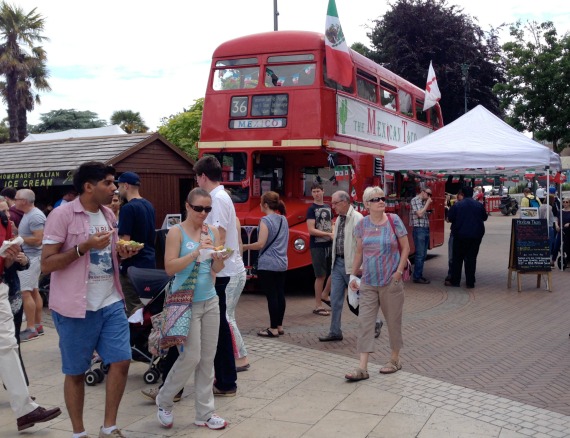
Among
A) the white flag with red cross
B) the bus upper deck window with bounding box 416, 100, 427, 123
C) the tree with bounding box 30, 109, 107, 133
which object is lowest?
the bus upper deck window with bounding box 416, 100, 427, 123

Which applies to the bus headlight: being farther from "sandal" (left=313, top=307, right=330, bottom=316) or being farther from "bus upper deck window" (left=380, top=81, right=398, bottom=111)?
"bus upper deck window" (left=380, top=81, right=398, bottom=111)

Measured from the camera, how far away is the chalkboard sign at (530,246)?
11.6 meters

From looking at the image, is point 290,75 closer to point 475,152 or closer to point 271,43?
point 271,43

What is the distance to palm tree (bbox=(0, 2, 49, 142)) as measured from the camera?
3675 centimetres


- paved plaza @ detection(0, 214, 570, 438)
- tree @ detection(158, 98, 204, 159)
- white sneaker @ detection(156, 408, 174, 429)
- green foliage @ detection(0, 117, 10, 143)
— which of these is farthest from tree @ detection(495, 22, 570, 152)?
green foliage @ detection(0, 117, 10, 143)

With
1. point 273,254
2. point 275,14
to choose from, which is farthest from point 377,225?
point 275,14

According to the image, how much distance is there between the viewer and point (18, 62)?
121ft

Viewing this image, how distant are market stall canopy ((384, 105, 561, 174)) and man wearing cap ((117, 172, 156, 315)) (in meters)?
7.02

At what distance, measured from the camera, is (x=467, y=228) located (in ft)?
39.3

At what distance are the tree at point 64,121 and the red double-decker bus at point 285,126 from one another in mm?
44288

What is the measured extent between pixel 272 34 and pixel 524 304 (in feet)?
20.2

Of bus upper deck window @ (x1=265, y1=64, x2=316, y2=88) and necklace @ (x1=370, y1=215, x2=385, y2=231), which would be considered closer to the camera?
necklace @ (x1=370, y1=215, x2=385, y2=231)

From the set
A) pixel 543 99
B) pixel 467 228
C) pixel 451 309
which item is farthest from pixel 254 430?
pixel 543 99

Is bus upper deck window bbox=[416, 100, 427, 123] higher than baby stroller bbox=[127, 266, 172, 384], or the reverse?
bus upper deck window bbox=[416, 100, 427, 123]
